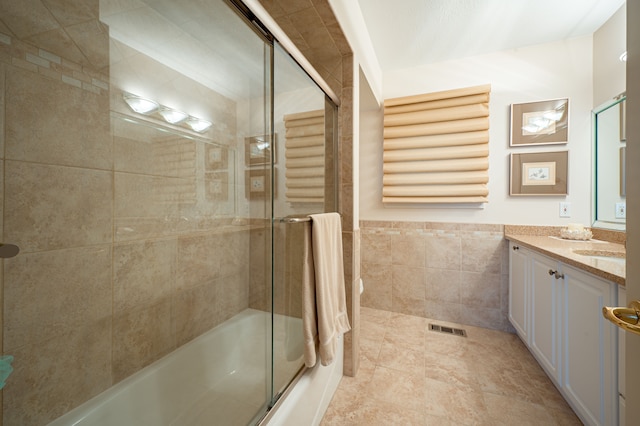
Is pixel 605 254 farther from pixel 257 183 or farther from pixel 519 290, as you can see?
pixel 257 183

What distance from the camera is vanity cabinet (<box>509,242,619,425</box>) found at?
994 millimetres

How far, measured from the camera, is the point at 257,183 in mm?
1305

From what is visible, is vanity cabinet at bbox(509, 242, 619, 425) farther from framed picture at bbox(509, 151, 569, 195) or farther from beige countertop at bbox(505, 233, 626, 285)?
framed picture at bbox(509, 151, 569, 195)

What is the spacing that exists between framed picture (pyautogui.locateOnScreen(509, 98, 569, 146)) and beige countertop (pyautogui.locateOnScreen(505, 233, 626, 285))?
2.70 ft

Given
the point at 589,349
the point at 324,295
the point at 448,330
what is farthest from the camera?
the point at 448,330

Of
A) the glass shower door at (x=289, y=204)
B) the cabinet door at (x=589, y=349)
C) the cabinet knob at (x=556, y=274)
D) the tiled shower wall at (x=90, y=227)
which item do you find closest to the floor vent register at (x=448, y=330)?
the cabinet door at (x=589, y=349)

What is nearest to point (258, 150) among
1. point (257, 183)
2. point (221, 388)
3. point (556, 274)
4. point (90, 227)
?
point (257, 183)

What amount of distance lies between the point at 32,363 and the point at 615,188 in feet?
10.9

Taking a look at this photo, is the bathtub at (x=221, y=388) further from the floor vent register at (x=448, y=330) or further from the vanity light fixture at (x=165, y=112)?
the floor vent register at (x=448, y=330)

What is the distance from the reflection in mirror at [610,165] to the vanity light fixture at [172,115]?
2.79 metres

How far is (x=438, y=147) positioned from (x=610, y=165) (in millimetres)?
1172

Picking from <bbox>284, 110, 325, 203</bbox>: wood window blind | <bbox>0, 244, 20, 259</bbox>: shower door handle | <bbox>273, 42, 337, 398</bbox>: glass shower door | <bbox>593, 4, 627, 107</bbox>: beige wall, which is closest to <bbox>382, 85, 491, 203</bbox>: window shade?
<bbox>593, 4, 627, 107</bbox>: beige wall

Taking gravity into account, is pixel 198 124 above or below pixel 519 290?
above

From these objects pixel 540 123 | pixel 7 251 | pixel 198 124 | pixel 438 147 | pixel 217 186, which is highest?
pixel 540 123
